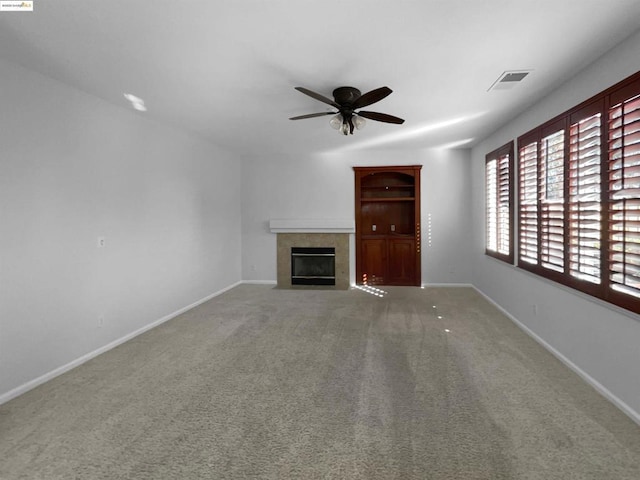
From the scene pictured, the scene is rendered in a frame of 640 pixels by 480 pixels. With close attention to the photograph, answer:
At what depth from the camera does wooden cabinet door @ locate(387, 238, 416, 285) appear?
6.73 metres

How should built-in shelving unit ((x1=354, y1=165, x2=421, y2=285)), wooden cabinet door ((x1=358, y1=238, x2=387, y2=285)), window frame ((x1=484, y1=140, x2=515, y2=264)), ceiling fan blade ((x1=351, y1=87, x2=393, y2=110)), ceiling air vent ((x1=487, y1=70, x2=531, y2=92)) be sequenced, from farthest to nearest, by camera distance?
wooden cabinet door ((x1=358, y1=238, x2=387, y2=285)) → built-in shelving unit ((x1=354, y1=165, x2=421, y2=285)) → window frame ((x1=484, y1=140, x2=515, y2=264)) → ceiling air vent ((x1=487, y1=70, x2=531, y2=92)) → ceiling fan blade ((x1=351, y1=87, x2=393, y2=110))

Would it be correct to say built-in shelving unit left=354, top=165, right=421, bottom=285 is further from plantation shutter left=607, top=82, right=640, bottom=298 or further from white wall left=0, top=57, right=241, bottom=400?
plantation shutter left=607, top=82, right=640, bottom=298

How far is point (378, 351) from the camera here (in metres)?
3.49

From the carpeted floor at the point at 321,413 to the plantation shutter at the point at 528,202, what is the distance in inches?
38.3

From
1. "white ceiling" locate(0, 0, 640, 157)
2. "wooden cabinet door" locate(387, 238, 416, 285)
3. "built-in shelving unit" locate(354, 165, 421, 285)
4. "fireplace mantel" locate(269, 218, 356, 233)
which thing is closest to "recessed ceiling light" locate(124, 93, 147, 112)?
"white ceiling" locate(0, 0, 640, 157)

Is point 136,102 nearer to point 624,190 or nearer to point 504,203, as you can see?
point 624,190

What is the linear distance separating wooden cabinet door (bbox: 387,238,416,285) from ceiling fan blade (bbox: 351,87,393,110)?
3.86 metres

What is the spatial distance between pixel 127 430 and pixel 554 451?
257 centimetres

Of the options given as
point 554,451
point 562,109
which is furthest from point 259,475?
point 562,109

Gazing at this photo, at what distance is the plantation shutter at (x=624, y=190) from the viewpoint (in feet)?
7.65

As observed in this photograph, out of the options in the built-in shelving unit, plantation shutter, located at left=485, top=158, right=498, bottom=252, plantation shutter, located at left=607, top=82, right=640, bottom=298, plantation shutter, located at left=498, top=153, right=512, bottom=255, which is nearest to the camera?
plantation shutter, located at left=607, top=82, right=640, bottom=298

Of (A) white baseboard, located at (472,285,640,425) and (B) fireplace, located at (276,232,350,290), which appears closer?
(A) white baseboard, located at (472,285,640,425)

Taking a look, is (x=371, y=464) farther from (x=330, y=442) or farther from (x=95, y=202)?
(x=95, y=202)

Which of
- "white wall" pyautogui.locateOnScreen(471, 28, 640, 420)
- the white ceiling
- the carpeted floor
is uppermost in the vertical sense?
the white ceiling
